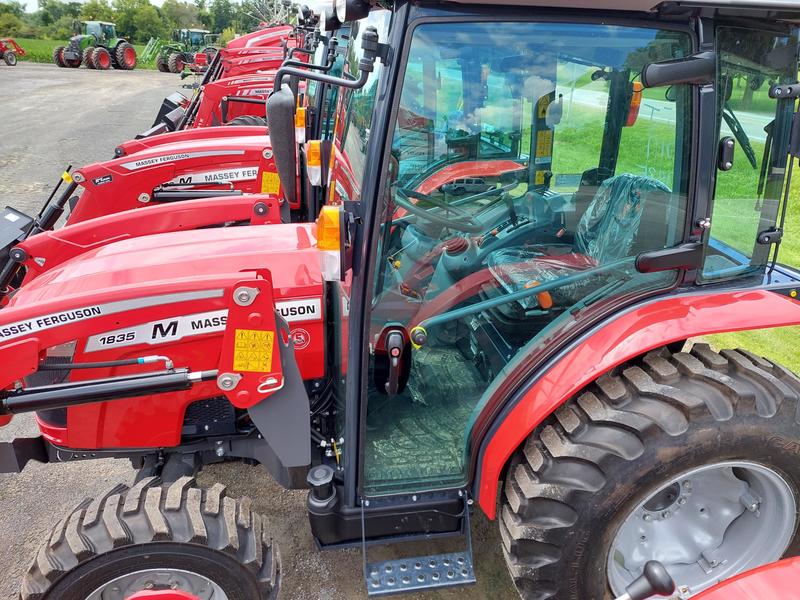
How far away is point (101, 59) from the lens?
25234 mm

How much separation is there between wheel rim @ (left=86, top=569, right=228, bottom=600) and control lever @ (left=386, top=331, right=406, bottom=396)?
835mm

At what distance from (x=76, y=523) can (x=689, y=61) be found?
2214 mm

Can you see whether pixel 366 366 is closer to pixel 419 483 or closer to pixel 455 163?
pixel 419 483

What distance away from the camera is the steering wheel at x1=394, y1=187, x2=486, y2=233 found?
5.70 ft

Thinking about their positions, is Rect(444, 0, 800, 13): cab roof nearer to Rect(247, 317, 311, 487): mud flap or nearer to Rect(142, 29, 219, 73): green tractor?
Rect(247, 317, 311, 487): mud flap

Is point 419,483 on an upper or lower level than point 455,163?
lower

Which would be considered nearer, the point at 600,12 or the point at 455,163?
the point at 600,12

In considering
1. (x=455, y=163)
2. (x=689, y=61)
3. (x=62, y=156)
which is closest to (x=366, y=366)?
(x=455, y=163)

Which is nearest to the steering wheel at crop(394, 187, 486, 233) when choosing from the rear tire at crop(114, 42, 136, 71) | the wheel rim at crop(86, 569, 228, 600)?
the wheel rim at crop(86, 569, 228, 600)

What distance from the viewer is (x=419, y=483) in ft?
6.68

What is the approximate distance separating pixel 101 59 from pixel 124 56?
1018 mm

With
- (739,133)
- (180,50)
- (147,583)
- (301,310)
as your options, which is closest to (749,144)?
(739,133)

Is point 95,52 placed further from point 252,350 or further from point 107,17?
point 252,350

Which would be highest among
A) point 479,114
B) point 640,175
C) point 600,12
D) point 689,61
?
point 600,12
